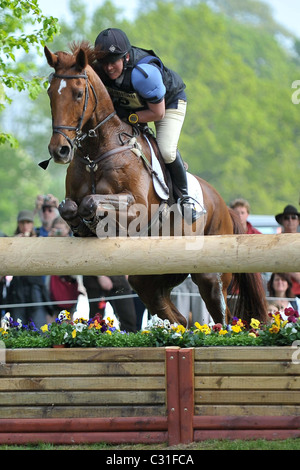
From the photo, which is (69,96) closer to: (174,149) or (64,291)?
(174,149)

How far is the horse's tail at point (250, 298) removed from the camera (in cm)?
734

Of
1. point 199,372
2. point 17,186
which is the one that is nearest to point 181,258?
point 199,372

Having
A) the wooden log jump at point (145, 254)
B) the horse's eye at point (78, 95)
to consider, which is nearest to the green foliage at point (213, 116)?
the horse's eye at point (78, 95)

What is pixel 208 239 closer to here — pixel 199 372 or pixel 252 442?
pixel 199 372

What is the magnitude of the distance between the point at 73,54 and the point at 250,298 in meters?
3.05

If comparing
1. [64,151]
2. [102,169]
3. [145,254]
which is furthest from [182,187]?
[145,254]

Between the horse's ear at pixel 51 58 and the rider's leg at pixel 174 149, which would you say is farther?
the rider's leg at pixel 174 149

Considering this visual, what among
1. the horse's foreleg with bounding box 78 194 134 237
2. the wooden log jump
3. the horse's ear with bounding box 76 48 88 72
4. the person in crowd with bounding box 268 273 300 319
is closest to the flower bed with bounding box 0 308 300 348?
the wooden log jump

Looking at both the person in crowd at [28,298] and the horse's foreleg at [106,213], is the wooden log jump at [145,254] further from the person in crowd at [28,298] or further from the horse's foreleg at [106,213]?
the person in crowd at [28,298]

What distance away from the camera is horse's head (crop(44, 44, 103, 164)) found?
528cm

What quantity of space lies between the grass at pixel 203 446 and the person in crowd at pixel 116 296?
180 inches

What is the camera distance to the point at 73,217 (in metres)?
5.45

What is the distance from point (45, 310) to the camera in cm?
935

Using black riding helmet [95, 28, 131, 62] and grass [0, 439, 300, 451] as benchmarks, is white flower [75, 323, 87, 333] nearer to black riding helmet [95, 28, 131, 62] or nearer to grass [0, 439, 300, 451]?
grass [0, 439, 300, 451]
